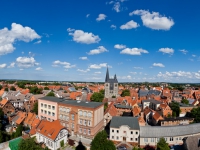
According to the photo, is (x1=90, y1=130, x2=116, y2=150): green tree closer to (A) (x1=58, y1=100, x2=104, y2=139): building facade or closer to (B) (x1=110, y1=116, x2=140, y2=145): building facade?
(B) (x1=110, y1=116, x2=140, y2=145): building facade

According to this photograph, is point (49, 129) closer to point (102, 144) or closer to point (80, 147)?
point (80, 147)

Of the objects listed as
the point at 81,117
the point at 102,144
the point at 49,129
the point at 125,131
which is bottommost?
the point at 125,131

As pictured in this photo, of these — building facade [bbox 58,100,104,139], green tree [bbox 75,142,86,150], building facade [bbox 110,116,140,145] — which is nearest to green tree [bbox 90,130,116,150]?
green tree [bbox 75,142,86,150]

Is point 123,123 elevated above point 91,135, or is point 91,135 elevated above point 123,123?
point 123,123

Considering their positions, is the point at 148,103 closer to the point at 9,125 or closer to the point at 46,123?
the point at 46,123

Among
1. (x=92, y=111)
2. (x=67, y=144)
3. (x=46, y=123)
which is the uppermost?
(x=92, y=111)

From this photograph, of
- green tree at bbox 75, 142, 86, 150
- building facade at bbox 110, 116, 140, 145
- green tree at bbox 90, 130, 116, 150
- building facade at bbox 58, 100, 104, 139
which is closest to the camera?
green tree at bbox 90, 130, 116, 150

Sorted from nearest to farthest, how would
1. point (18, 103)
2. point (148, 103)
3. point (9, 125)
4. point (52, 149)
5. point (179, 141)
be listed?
point (52, 149) < point (179, 141) < point (9, 125) < point (148, 103) < point (18, 103)

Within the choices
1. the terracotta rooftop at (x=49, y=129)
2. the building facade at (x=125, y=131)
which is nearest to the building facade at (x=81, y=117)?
the building facade at (x=125, y=131)

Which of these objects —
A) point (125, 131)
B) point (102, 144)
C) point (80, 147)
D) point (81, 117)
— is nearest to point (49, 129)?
point (80, 147)

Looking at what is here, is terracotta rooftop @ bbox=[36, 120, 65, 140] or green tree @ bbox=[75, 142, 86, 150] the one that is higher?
terracotta rooftop @ bbox=[36, 120, 65, 140]

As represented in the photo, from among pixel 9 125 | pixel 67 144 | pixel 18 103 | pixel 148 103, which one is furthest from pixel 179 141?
pixel 18 103
